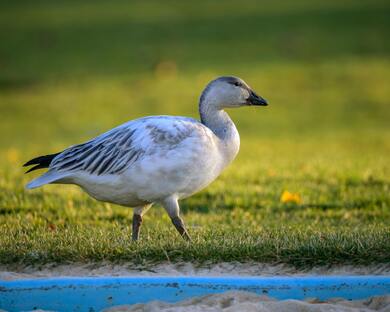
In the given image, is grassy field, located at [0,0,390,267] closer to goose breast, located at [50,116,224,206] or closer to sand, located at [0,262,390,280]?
sand, located at [0,262,390,280]

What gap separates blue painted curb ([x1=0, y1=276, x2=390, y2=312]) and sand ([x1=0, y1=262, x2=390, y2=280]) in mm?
332

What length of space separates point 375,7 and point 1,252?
23335mm

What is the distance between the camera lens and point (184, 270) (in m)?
5.39

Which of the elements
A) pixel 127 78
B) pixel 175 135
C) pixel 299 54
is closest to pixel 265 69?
pixel 299 54

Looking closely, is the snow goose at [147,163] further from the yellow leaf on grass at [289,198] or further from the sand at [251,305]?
the yellow leaf on grass at [289,198]

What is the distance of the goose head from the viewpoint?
654 centimetres

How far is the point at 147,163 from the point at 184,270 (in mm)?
982

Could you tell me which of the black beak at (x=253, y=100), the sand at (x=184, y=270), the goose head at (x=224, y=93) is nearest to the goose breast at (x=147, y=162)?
the goose head at (x=224, y=93)

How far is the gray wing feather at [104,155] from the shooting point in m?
6.04

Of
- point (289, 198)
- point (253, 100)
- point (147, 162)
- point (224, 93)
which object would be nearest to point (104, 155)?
point (147, 162)

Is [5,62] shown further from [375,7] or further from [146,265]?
[146,265]

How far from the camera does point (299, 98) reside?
64.3 ft

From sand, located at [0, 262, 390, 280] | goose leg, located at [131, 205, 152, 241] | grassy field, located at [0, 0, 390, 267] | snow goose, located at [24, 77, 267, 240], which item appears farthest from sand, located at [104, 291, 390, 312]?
goose leg, located at [131, 205, 152, 241]

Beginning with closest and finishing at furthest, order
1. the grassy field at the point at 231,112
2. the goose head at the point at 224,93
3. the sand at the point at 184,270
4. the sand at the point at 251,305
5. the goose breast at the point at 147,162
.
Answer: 1. the sand at the point at 251,305
2. the sand at the point at 184,270
3. the grassy field at the point at 231,112
4. the goose breast at the point at 147,162
5. the goose head at the point at 224,93
